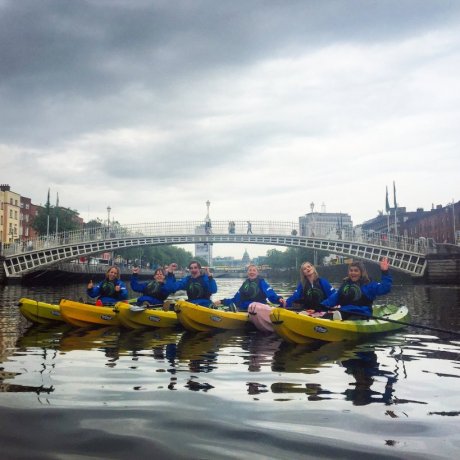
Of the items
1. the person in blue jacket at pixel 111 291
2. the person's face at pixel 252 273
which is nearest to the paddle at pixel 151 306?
the person in blue jacket at pixel 111 291

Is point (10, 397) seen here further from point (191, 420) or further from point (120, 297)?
point (120, 297)

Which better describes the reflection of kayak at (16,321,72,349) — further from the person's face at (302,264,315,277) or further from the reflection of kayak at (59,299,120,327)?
the person's face at (302,264,315,277)

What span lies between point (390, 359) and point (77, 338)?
6916 millimetres

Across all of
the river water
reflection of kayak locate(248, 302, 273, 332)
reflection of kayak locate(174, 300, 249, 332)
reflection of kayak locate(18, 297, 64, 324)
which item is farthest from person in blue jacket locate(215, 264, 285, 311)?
reflection of kayak locate(18, 297, 64, 324)

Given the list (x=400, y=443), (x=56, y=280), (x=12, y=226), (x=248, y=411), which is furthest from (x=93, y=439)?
(x=12, y=226)

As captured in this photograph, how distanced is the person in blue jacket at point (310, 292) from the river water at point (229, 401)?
4.61 ft

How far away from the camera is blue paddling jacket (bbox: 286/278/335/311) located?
38.2ft

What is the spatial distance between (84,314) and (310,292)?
615 centimetres

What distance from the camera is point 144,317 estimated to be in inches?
525

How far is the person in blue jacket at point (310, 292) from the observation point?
1162 cm

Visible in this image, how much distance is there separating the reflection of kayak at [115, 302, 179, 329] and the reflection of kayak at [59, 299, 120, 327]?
1.79 feet

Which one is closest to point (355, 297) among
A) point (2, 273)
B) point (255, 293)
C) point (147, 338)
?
point (255, 293)

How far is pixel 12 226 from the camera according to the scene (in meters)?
75.1

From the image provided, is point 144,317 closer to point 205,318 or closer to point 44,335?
point 205,318
